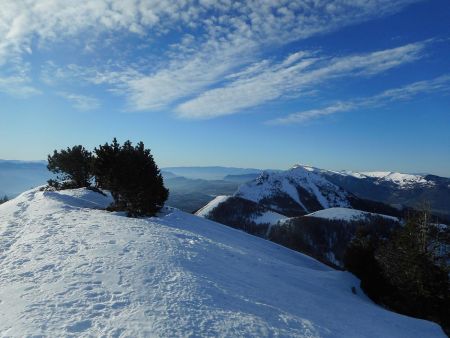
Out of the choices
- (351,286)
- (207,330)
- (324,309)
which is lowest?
(351,286)

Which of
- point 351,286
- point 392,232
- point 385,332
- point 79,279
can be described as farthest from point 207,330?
point 392,232

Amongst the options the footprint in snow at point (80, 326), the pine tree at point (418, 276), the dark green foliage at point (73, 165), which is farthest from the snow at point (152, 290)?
the dark green foliage at point (73, 165)

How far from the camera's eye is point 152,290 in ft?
50.8

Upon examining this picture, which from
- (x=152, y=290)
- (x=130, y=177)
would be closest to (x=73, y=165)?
(x=130, y=177)

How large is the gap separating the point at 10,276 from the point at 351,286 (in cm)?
2722

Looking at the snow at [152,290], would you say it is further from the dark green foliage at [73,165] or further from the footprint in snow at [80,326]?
the dark green foliage at [73,165]

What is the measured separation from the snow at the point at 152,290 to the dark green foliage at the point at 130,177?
9.81m

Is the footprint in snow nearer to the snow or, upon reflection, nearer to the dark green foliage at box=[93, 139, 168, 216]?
the snow

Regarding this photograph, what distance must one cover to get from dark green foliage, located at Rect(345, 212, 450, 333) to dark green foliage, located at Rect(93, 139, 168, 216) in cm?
2350

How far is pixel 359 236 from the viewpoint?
4362 centimetres

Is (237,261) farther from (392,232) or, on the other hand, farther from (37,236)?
(392,232)

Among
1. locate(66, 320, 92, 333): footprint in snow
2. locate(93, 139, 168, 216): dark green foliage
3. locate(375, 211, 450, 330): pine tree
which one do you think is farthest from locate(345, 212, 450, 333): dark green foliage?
locate(66, 320, 92, 333): footprint in snow

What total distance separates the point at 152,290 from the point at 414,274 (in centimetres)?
2745

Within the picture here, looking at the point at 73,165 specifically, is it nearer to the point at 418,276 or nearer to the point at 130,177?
the point at 130,177
